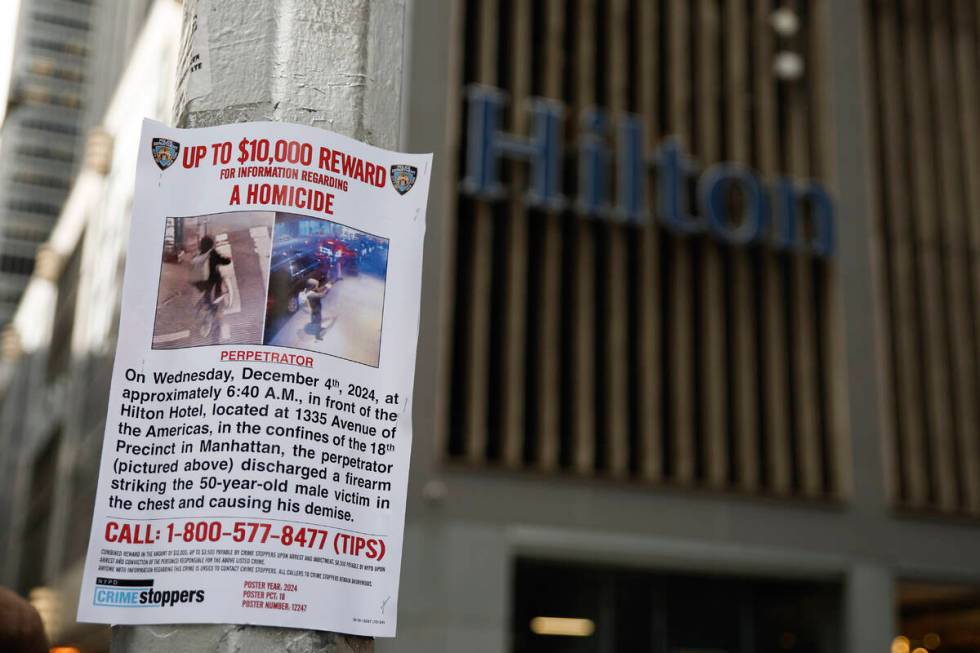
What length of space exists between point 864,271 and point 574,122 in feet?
17.4

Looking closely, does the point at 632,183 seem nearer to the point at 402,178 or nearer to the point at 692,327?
the point at 692,327

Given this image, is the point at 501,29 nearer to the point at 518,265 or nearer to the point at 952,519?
the point at 518,265

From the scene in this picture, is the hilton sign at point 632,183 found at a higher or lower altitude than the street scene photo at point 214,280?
higher

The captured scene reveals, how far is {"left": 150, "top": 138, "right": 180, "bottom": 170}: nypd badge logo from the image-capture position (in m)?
2.62

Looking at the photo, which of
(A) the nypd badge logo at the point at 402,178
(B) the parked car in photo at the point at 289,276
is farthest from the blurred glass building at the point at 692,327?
(B) the parked car in photo at the point at 289,276

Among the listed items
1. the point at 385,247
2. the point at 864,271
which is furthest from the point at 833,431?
the point at 385,247

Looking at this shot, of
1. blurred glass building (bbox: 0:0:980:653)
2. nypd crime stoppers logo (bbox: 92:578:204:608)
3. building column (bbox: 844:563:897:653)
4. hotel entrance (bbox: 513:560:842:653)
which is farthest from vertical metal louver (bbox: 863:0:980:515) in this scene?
nypd crime stoppers logo (bbox: 92:578:204:608)

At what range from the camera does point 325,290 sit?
8.29 ft

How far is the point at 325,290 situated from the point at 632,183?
A: 15.8 m

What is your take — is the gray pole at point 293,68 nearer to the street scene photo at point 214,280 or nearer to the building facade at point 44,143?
the street scene photo at point 214,280

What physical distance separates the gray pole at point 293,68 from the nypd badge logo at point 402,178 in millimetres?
88

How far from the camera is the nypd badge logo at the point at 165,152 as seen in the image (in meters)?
2.62

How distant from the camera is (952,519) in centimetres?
1908

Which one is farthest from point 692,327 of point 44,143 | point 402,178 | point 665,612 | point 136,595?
point 44,143
